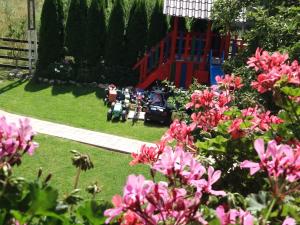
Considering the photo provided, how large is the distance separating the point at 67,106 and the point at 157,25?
147 inches

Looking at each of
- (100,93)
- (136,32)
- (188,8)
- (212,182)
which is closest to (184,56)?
(188,8)

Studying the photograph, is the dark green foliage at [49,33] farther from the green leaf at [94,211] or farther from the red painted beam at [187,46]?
the green leaf at [94,211]

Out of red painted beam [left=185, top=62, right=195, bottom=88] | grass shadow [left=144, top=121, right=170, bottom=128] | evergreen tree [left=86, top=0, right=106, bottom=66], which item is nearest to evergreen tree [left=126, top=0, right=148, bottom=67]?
Result: evergreen tree [left=86, top=0, right=106, bottom=66]

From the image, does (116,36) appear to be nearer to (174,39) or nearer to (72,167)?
(174,39)

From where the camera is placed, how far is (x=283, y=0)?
7840mm

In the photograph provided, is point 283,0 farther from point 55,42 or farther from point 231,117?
point 55,42

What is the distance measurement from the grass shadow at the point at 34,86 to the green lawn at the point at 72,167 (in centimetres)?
399

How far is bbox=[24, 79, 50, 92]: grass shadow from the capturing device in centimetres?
1302

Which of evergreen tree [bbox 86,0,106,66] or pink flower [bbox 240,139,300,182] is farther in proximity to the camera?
evergreen tree [bbox 86,0,106,66]

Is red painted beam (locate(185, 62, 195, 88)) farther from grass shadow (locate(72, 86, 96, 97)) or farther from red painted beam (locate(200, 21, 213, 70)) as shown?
grass shadow (locate(72, 86, 96, 97))

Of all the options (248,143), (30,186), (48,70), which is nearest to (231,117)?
(248,143)

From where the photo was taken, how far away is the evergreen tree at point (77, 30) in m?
13.9

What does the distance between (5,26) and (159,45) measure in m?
6.56

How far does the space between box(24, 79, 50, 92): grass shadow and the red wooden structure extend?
2719 millimetres
